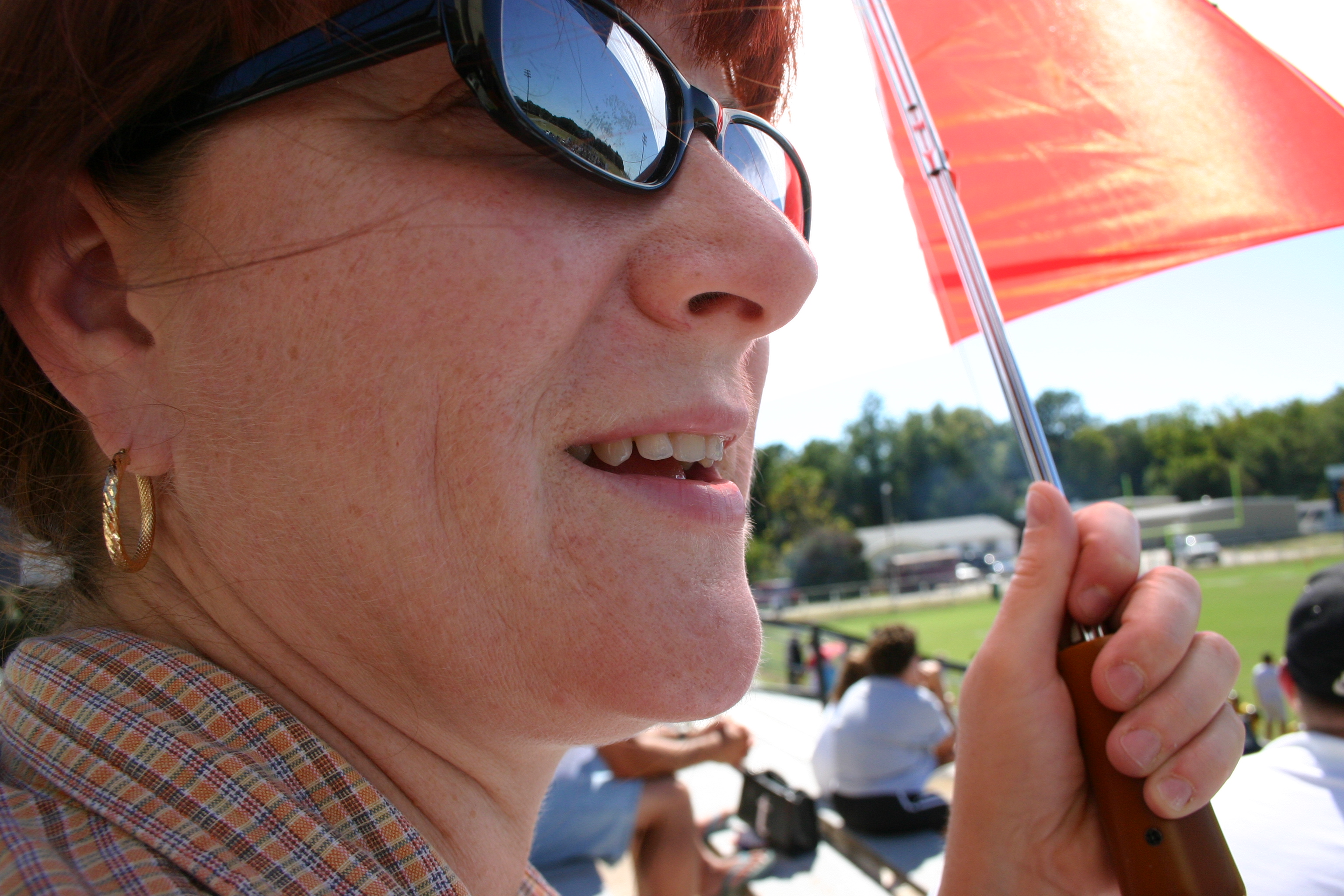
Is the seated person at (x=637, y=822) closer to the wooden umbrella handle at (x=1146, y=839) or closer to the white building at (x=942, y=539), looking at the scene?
the wooden umbrella handle at (x=1146, y=839)

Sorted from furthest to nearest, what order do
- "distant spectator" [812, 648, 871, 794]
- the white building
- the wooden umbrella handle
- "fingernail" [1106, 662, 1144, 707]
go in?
1. the white building
2. "distant spectator" [812, 648, 871, 794]
3. "fingernail" [1106, 662, 1144, 707]
4. the wooden umbrella handle

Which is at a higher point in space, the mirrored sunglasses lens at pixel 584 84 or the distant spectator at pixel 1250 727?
the mirrored sunglasses lens at pixel 584 84

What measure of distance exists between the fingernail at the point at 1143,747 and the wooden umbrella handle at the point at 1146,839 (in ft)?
0.21

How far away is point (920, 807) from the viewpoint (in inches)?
220

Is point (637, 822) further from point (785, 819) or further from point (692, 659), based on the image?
point (692, 659)

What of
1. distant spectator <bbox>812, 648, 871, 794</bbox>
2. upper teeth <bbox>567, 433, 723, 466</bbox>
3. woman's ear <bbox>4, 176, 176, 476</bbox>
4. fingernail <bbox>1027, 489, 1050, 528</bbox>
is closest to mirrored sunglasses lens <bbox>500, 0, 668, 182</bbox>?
upper teeth <bbox>567, 433, 723, 466</bbox>

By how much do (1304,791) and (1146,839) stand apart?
87.3 inches

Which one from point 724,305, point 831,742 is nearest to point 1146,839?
point 724,305

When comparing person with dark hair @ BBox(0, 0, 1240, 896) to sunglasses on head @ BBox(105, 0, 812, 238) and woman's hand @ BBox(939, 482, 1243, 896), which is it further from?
woman's hand @ BBox(939, 482, 1243, 896)

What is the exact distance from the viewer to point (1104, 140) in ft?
7.35

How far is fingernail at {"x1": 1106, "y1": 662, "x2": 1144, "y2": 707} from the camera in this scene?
4.31 ft

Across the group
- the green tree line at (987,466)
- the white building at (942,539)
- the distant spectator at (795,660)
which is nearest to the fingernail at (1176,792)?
the distant spectator at (795,660)

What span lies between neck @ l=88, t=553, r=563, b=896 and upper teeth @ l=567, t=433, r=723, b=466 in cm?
36

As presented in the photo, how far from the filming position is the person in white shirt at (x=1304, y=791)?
2.44 metres
